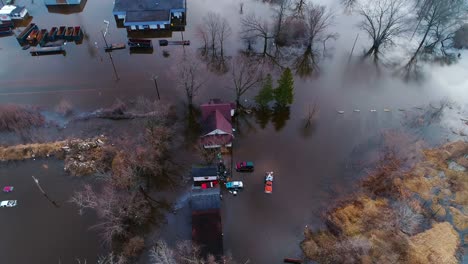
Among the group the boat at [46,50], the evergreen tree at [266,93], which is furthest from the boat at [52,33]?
the evergreen tree at [266,93]

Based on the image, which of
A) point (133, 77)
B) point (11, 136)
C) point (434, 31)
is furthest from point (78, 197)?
point (434, 31)

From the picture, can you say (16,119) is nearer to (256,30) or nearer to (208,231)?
(208,231)

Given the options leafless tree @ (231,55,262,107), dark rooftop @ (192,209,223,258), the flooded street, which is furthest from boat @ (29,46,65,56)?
dark rooftop @ (192,209,223,258)

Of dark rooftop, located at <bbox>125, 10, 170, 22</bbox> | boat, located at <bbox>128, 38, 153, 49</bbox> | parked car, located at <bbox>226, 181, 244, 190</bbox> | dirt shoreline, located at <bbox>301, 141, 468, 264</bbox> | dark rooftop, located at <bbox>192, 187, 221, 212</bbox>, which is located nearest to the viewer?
dirt shoreline, located at <bbox>301, 141, 468, 264</bbox>

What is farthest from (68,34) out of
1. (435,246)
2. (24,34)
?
(435,246)

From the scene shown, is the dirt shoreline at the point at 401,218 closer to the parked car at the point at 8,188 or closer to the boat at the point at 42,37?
the parked car at the point at 8,188

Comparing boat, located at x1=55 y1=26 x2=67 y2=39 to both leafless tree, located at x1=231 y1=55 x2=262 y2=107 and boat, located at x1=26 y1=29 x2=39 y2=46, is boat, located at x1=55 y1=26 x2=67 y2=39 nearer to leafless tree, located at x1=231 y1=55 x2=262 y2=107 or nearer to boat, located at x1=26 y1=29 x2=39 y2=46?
boat, located at x1=26 y1=29 x2=39 y2=46
